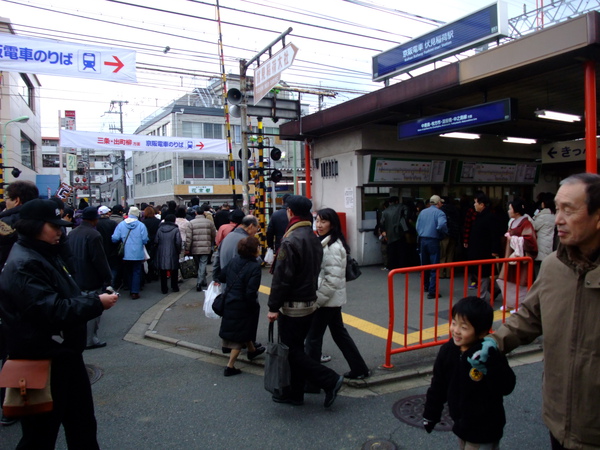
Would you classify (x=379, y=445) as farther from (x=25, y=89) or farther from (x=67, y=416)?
(x=25, y=89)

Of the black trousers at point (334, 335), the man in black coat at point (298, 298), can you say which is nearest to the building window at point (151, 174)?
the black trousers at point (334, 335)

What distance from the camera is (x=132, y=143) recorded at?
51.0ft

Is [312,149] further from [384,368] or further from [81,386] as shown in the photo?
[81,386]

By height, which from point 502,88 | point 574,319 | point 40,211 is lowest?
point 574,319

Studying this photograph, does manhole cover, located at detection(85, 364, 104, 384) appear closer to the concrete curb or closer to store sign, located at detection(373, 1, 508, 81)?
the concrete curb

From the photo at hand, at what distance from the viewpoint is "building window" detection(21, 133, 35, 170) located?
27.4 m

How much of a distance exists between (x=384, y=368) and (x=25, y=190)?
454cm

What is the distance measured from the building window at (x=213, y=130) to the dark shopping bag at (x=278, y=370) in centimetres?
3562

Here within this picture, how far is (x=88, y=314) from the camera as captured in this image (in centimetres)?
270

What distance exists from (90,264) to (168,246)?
3087mm

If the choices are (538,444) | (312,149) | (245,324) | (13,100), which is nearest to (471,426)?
(538,444)

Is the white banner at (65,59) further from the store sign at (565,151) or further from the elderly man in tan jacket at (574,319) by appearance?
the elderly man in tan jacket at (574,319)

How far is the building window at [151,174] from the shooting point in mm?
41344

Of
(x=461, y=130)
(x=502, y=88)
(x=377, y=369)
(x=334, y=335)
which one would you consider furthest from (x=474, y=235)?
(x=334, y=335)
